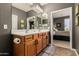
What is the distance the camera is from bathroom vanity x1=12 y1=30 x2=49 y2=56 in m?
1.47

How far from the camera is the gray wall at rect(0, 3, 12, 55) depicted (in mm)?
1487

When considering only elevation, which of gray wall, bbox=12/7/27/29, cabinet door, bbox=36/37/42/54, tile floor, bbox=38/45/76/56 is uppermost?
gray wall, bbox=12/7/27/29

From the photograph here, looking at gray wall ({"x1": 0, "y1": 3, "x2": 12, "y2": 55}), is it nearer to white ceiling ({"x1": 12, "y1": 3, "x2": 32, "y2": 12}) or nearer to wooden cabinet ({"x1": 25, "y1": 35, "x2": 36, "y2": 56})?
white ceiling ({"x1": 12, "y1": 3, "x2": 32, "y2": 12})

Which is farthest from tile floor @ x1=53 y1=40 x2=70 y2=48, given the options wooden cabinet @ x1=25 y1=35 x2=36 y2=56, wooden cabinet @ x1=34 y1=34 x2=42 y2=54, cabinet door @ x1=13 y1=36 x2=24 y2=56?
cabinet door @ x1=13 y1=36 x2=24 y2=56

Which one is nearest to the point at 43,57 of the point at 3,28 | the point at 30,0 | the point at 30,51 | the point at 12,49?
the point at 30,51

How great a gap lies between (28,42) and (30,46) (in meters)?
0.09

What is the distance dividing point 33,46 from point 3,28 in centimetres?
56

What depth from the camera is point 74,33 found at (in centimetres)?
158

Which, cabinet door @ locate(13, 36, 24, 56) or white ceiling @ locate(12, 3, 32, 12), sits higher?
white ceiling @ locate(12, 3, 32, 12)

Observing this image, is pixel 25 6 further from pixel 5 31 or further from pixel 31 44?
pixel 31 44

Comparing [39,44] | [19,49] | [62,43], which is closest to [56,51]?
[62,43]

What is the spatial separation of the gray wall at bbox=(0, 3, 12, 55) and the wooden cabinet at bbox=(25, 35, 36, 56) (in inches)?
10.8

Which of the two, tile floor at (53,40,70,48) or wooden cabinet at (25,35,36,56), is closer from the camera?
wooden cabinet at (25,35,36,56)

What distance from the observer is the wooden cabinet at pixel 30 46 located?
1495mm
